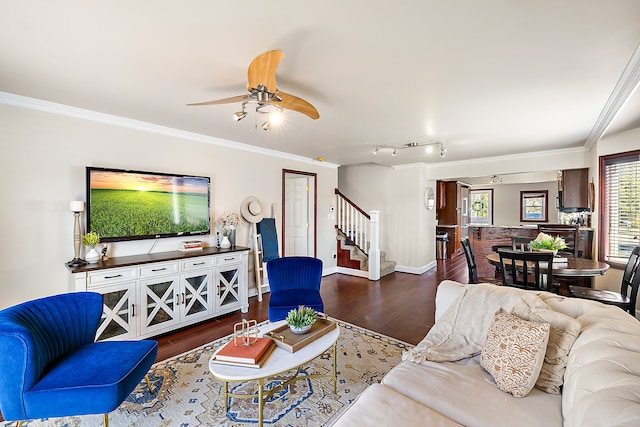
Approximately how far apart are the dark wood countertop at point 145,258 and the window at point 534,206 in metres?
10.8

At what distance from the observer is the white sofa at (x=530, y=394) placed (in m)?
1.03

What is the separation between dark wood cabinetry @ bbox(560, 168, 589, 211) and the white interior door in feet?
14.4

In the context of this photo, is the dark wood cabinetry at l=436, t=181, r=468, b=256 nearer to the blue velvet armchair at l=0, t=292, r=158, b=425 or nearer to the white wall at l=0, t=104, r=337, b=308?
the white wall at l=0, t=104, r=337, b=308

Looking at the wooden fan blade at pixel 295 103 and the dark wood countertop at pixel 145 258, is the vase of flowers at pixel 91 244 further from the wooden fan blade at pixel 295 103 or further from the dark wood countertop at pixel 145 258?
the wooden fan blade at pixel 295 103

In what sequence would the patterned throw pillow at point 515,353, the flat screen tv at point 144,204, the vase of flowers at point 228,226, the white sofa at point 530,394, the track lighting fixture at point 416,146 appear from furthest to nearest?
the track lighting fixture at point 416,146 < the vase of flowers at point 228,226 < the flat screen tv at point 144,204 < the patterned throw pillow at point 515,353 < the white sofa at point 530,394

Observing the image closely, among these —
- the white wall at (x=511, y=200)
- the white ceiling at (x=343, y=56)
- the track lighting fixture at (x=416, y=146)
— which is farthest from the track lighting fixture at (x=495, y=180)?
the white ceiling at (x=343, y=56)

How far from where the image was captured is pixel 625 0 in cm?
143

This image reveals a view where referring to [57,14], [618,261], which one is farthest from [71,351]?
[618,261]

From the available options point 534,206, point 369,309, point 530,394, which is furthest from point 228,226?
point 534,206

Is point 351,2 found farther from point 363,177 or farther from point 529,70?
point 363,177

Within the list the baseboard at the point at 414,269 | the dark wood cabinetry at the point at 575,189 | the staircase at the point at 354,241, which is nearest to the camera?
the dark wood cabinetry at the point at 575,189

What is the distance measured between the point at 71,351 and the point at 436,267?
6.81 metres

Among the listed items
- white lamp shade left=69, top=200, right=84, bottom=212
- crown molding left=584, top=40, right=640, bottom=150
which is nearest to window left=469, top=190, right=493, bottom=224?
crown molding left=584, top=40, right=640, bottom=150

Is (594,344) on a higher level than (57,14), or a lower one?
lower
